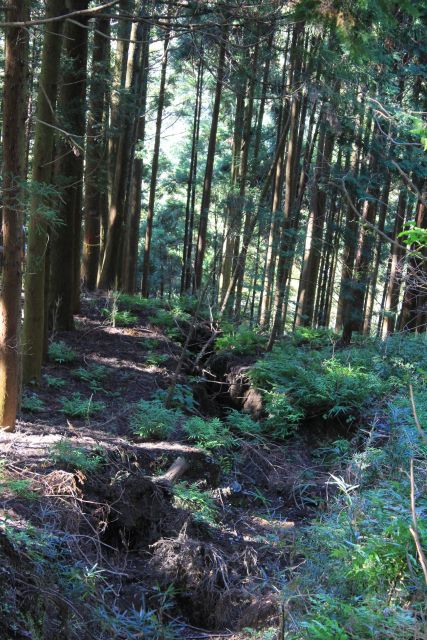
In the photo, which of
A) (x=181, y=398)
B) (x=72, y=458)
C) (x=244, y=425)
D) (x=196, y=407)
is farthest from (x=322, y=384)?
(x=72, y=458)

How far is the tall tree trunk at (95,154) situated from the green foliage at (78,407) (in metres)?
4.60

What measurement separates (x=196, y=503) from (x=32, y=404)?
8.64 ft

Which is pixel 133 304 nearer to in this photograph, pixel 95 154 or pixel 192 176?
pixel 95 154

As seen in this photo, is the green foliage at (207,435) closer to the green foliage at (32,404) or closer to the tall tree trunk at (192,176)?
the green foliage at (32,404)

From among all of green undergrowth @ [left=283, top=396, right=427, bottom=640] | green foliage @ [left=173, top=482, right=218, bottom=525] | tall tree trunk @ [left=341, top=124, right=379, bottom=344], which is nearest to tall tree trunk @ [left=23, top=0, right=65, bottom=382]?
green foliage @ [left=173, top=482, right=218, bottom=525]

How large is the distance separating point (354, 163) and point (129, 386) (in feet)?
30.7

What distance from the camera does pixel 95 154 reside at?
13.7m

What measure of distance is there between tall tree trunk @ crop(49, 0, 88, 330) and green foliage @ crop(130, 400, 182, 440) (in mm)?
3296

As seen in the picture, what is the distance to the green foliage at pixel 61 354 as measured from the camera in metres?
9.63

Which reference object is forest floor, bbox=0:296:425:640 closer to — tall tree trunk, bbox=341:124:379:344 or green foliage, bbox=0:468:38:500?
green foliage, bbox=0:468:38:500

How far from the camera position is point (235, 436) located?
29.7ft

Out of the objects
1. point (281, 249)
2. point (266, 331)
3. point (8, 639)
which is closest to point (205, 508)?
point (8, 639)

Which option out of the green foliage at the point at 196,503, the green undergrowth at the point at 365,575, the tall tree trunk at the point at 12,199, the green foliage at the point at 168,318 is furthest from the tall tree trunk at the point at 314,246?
the green undergrowth at the point at 365,575

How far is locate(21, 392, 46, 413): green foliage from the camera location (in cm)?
716
